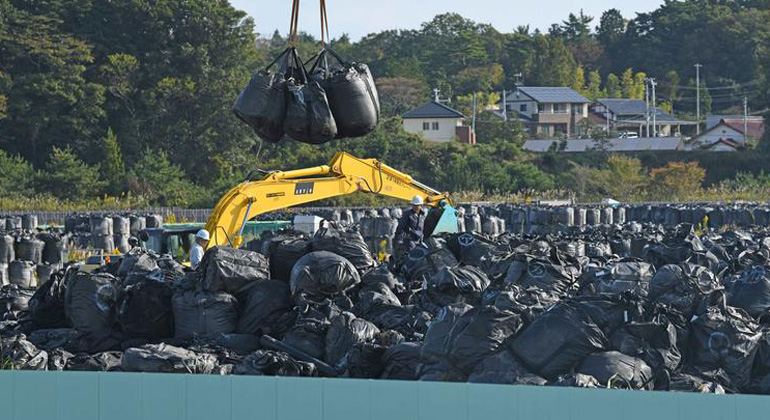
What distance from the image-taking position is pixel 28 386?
295 inches

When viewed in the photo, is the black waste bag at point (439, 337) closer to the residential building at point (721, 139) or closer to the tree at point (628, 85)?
the residential building at point (721, 139)

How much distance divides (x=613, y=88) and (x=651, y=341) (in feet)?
282

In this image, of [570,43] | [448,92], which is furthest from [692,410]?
[570,43]

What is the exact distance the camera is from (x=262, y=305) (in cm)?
1071

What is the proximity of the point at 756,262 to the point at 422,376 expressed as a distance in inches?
257

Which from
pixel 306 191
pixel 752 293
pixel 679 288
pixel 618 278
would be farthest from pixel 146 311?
pixel 306 191

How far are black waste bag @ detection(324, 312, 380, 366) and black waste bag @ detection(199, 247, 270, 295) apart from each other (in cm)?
137

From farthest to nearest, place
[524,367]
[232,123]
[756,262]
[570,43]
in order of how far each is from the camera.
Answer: [570,43]
[232,123]
[756,262]
[524,367]

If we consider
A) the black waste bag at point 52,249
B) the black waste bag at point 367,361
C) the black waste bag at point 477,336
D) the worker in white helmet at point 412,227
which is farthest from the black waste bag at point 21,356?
the black waste bag at point 52,249

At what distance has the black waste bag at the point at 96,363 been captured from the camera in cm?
934

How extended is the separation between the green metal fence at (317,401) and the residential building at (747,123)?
70.9 meters

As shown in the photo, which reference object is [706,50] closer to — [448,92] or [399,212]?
[448,92]

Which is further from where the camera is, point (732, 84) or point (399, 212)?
point (732, 84)

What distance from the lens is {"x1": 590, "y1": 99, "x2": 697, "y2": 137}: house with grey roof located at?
82812 mm
